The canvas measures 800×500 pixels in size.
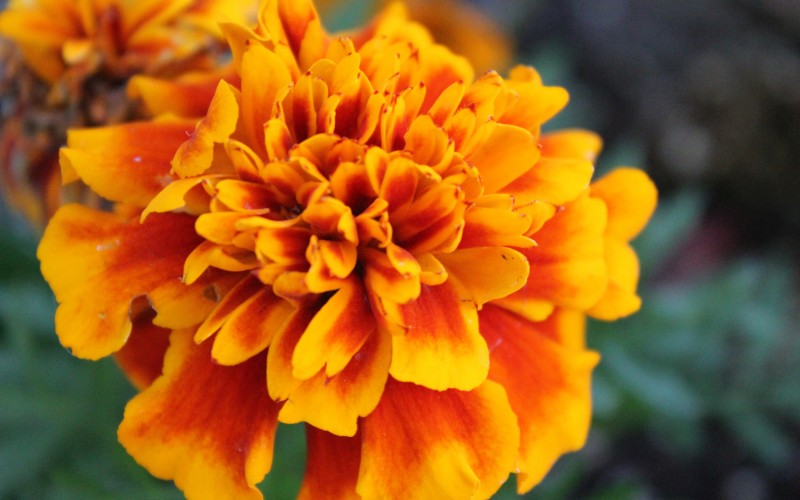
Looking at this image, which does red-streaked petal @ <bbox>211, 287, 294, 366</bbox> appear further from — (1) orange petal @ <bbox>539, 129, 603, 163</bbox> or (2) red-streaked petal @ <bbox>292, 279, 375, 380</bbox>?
(1) orange petal @ <bbox>539, 129, 603, 163</bbox>

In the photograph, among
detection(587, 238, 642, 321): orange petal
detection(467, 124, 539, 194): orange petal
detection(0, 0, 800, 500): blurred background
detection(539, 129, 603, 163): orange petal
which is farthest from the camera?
detection(0, 0, 800, 500): blurred background

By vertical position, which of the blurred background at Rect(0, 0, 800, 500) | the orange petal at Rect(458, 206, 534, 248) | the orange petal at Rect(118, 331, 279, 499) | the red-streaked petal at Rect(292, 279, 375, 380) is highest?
the orange petal at Rect(458, 206, 534, 248)

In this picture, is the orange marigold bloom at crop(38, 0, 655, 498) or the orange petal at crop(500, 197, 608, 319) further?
the orange petal at crop(500, 197, 608, 319)

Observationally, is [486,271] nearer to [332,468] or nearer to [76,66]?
[332,468]

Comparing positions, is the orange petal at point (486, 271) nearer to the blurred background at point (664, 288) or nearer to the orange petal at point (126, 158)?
the orange petal at point (126, 158)

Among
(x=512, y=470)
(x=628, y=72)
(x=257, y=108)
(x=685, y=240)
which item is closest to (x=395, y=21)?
(x=257, y=108)

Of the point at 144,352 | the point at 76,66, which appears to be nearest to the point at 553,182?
the point at 144,352

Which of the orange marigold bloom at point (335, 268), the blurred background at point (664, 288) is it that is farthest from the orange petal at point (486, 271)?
the blurred background at point (664, 288)

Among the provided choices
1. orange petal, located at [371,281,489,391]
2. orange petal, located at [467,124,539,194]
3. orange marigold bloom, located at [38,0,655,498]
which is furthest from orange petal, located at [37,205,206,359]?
orange petal, located at [467,124,539,194]
